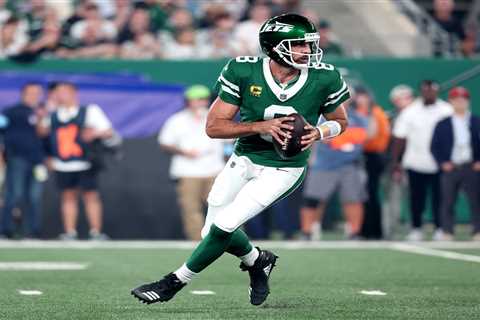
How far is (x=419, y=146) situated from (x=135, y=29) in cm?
466

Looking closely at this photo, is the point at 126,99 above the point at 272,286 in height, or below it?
above

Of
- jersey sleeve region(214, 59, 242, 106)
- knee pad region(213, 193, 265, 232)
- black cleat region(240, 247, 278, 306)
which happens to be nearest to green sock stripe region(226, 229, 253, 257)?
black cleat region(240, 247, 278, 306)

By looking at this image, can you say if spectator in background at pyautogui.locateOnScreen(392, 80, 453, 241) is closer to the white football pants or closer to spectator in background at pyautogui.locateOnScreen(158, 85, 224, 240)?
spectator in background at pyautogui.locateOnScreen(158, 85, 224, 240)

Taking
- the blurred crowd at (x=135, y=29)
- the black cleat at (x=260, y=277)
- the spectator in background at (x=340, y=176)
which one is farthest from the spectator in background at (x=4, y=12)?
the black cleat at (x=260, y=277)

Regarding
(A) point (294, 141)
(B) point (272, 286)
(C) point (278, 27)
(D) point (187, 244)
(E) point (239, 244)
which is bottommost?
(D) point (187, 244)

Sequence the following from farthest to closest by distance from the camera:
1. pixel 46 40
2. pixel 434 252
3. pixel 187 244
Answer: pixel 46 40
pixel 187 244
pixel 434 252

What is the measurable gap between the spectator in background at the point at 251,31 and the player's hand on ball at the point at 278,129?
33.6ft

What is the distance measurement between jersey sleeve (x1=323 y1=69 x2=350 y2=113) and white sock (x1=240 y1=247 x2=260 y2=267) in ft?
3.23

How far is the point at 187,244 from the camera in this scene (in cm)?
1463

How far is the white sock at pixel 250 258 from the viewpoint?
8.02 m

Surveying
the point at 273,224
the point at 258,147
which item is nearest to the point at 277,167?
the point at 258,147

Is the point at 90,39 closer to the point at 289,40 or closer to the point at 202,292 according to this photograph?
the point at 202,292

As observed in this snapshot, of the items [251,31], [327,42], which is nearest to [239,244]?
[251,31]

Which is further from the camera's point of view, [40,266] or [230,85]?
[40,266]
